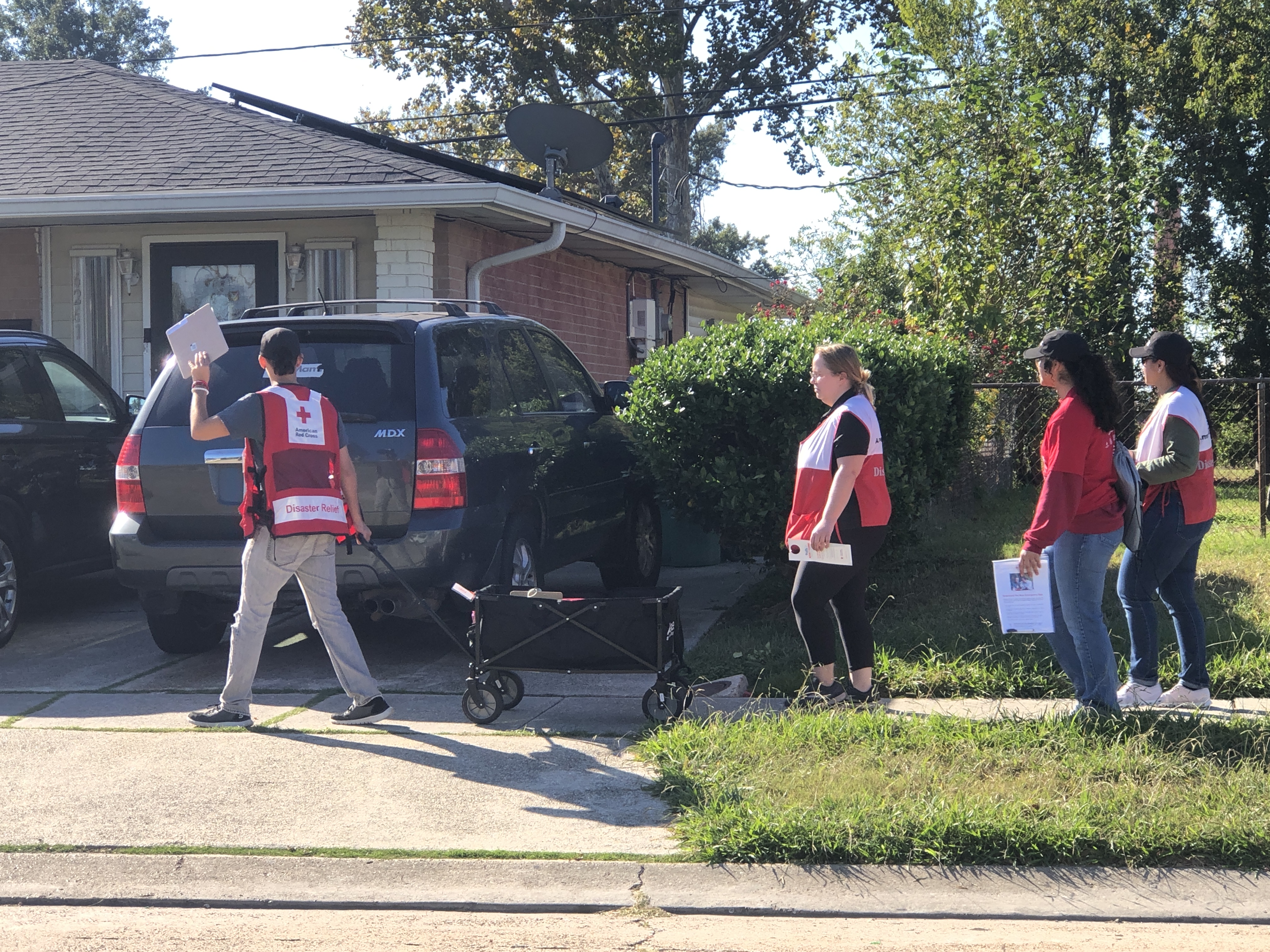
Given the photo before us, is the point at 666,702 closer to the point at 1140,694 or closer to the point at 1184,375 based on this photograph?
the point at 1140,694

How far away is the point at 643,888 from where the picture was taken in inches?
166

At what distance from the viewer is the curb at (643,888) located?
4.04m

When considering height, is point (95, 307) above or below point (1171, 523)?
above

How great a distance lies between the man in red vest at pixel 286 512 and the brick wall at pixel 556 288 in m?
5.13

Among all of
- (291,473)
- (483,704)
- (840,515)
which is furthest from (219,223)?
(840,515)

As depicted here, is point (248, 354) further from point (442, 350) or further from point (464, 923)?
point (464, 923)

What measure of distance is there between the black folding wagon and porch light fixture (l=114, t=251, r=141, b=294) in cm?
682

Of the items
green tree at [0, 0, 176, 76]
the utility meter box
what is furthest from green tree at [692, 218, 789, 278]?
the utility meter box

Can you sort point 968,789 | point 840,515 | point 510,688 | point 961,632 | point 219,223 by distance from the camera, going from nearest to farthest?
point 968,789
point 840,515
point 510,688
point 961,632
point 219,223

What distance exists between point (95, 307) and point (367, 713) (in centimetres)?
691

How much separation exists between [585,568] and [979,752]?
6469 mm

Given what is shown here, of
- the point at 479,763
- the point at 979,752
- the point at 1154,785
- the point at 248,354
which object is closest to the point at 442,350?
the point at 248,354

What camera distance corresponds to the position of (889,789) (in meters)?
4.76

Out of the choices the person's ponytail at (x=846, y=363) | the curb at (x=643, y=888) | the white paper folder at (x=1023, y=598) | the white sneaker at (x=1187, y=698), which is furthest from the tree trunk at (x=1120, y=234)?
the curb at (x=643, y=888)
